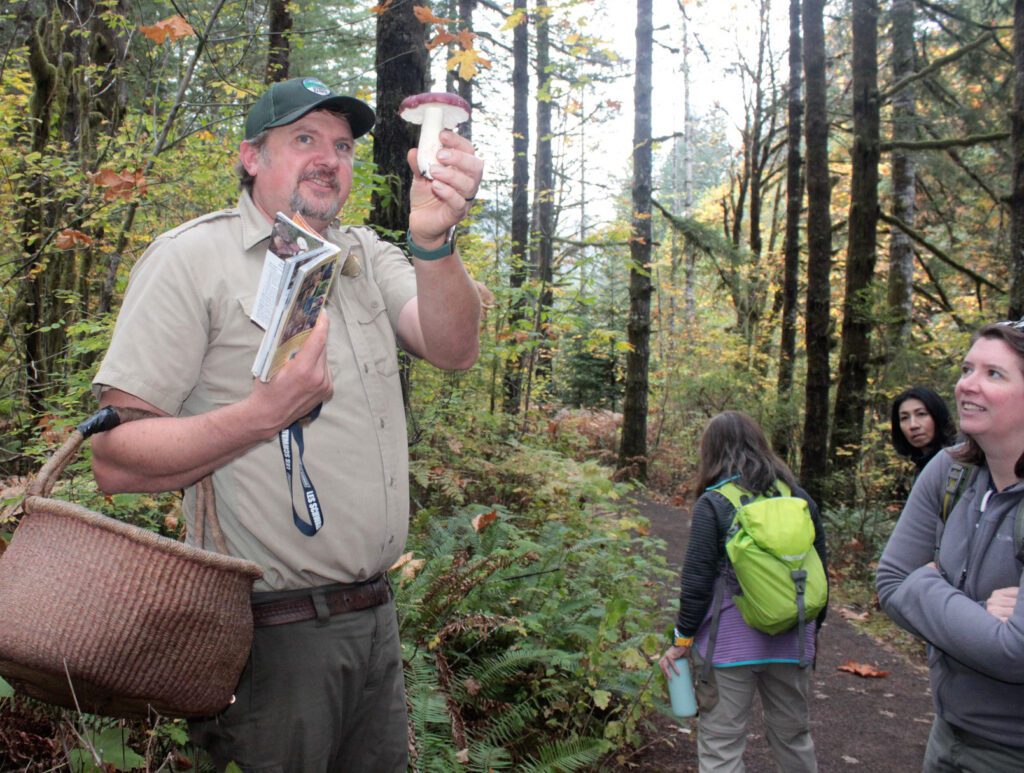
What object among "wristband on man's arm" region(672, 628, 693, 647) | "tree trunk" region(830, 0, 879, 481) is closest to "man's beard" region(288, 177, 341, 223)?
"wristband on man's arm" region(672, 628, 693, 647)

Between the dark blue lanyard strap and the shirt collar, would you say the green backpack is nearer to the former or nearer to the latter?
the dark blue lanyard strap

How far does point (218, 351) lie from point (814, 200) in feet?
41.0

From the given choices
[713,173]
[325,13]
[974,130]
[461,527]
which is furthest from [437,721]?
[713,173]

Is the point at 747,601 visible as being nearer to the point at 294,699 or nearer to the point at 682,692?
the point at 682,692

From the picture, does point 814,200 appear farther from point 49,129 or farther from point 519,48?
point 49,129

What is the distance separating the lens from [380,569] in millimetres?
2307

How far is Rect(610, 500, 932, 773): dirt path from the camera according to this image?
17.3 feet

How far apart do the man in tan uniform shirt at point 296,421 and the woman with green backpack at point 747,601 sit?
6.58ft

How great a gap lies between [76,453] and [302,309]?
27.1 inches

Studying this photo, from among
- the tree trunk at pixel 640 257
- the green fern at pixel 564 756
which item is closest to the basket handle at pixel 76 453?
the green fern at pixel 564 756

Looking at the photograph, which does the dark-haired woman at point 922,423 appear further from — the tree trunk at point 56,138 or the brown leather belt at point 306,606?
the tree trunk at point 56,138

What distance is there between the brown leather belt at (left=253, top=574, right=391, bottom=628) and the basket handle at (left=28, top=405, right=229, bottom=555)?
0.21 meters

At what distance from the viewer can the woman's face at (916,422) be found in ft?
18.0

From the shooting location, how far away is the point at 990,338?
8.77 ft
